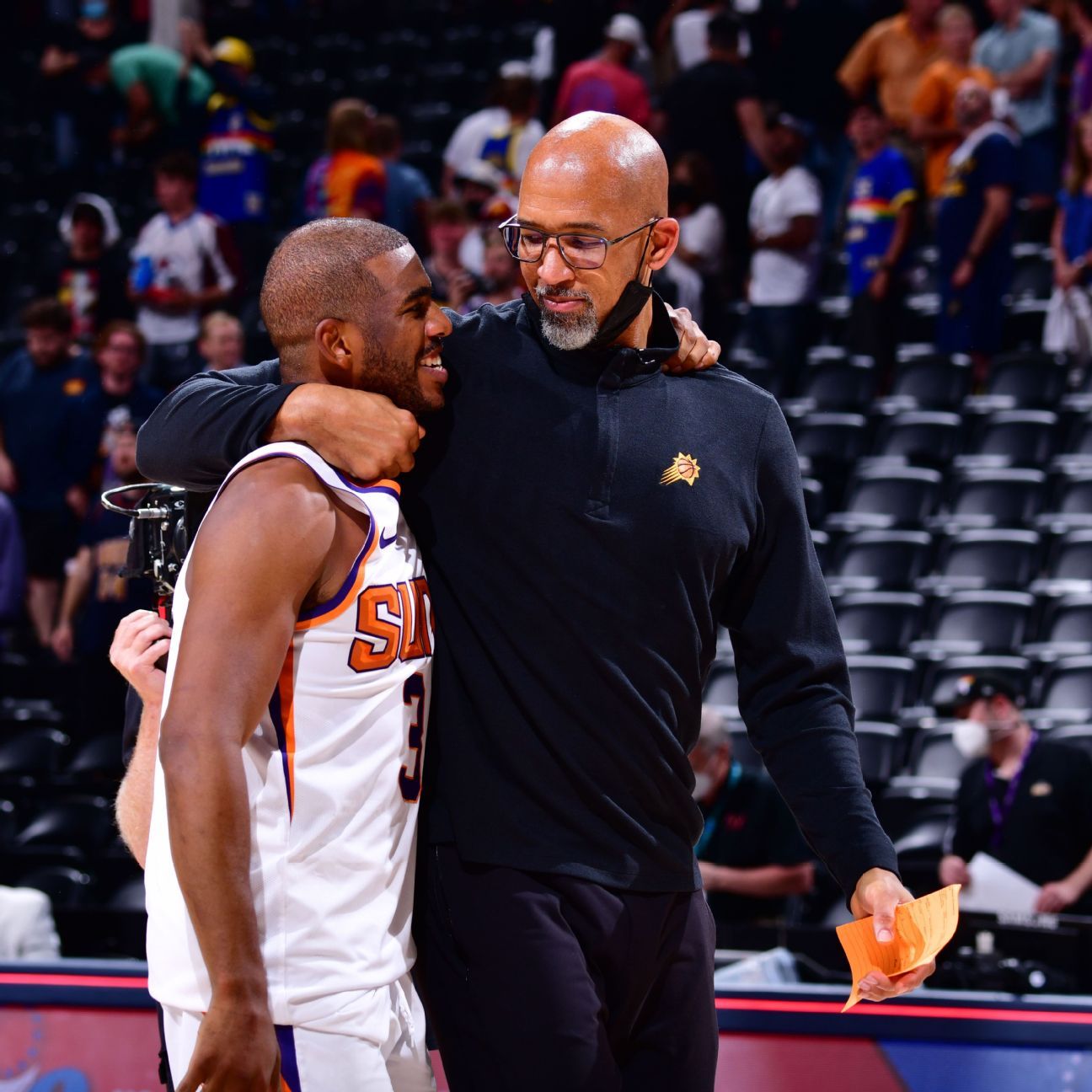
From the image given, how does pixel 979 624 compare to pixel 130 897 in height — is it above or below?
above

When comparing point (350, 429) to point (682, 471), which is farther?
point (682, 471)

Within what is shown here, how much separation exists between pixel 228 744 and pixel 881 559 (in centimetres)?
615

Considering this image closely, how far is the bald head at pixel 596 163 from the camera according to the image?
2.41 m

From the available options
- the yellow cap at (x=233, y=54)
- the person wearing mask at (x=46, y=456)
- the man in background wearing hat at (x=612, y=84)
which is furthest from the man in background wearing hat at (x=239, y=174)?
the man in background wearing hat at (x=612, y=84)

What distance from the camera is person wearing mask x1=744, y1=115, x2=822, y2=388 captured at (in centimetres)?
908

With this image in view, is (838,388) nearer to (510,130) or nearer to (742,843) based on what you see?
(510,130)

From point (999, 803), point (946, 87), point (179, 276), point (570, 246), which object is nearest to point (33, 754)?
point (179, 276)

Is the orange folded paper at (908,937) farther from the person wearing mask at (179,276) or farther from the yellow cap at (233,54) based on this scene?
the yellow cap at (233,54)

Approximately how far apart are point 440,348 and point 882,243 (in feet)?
22.8

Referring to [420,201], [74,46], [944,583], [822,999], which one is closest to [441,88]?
[74,46]

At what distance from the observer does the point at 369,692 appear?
2.19 meters

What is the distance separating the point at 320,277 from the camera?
2291 millimetres

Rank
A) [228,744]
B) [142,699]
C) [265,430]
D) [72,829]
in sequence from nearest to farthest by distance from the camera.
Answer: [228,744] → [265,430] → [142,699] → [72,829]

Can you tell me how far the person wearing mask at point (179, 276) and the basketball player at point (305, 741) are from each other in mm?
7249
